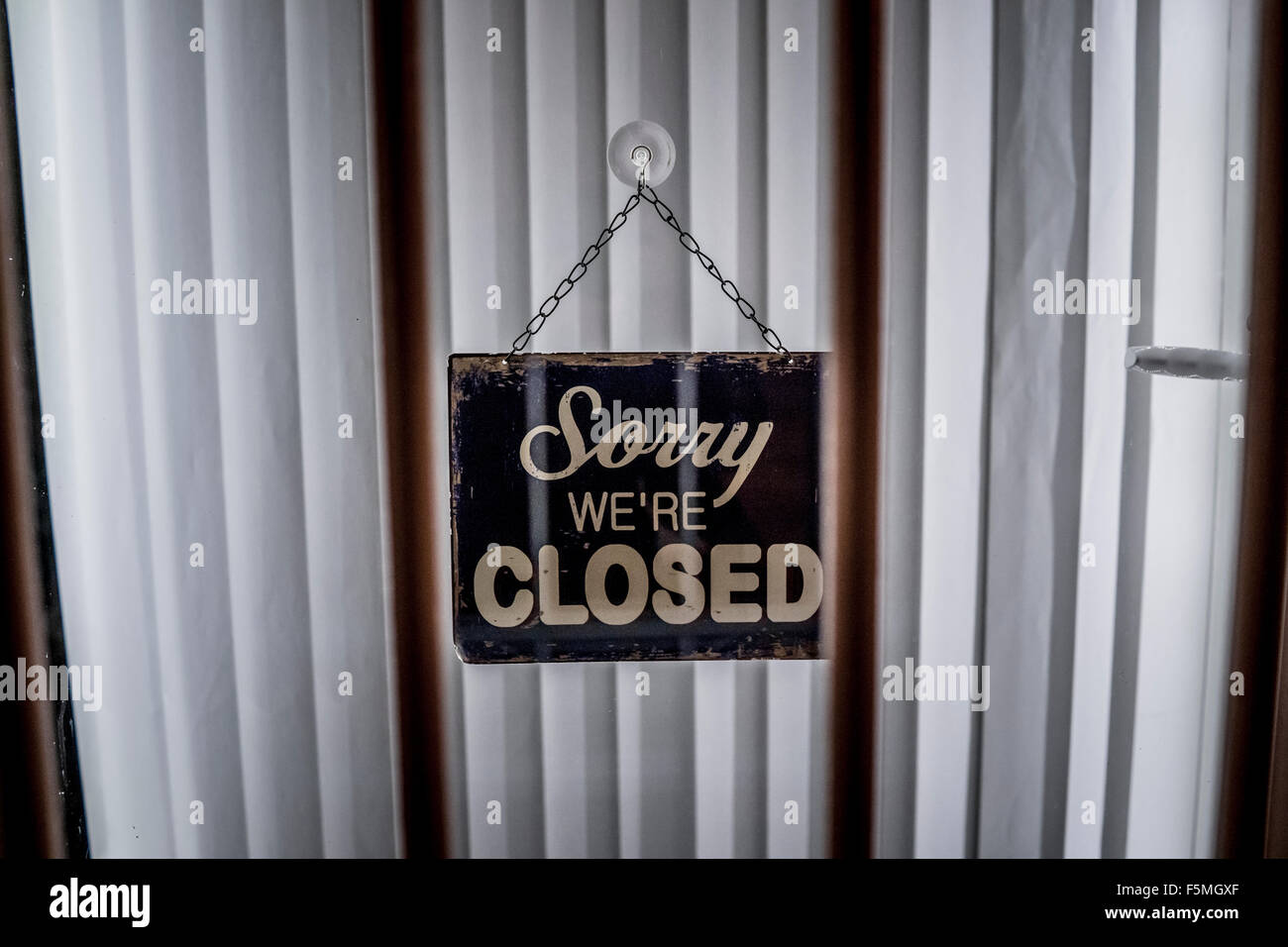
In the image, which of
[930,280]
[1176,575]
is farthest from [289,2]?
[1176,575]

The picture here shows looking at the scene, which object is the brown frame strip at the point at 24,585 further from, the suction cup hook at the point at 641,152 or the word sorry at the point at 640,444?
the suction cup hook at the point at 641,152

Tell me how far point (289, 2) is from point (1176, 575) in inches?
77.1

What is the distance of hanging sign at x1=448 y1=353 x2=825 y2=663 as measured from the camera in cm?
97

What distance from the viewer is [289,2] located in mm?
1059

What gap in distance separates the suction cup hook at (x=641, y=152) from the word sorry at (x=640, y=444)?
0.42 m

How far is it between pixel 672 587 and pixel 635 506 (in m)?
0.15

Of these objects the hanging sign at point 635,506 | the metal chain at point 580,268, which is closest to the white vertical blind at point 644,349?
the metal chain at point 580,268

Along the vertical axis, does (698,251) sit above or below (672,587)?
above

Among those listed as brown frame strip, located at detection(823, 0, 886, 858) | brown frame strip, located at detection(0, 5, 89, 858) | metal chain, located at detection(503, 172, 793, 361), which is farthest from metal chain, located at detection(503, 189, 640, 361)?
brown frame strip, located at detection(0, 5, 89, 858)

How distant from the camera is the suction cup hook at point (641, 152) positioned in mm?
1049

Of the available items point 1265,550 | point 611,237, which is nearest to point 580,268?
point 611,237

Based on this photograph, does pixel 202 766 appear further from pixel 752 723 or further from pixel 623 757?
pixel 752 723

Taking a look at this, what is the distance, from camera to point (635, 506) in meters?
1.00

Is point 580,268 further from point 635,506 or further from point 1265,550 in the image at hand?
point 1265,550
